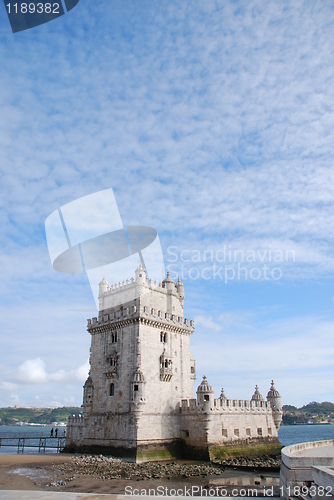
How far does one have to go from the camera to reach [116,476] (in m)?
31.9

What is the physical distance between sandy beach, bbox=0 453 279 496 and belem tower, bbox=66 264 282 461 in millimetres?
3342

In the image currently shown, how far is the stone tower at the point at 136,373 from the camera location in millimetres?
41188

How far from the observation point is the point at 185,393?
156ft

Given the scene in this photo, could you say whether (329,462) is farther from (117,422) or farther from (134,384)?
(117,422)

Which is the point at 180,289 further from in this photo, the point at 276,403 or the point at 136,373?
the point at 276,403

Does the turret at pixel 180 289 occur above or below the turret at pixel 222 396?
above

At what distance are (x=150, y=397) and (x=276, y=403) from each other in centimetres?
2054

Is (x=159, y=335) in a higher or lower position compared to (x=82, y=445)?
higher

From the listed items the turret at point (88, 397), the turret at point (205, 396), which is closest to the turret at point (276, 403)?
the turret at point (205, 396)

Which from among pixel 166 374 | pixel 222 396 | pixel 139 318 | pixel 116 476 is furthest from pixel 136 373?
pixel 222 396

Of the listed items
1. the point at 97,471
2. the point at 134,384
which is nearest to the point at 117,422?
the point at 134,384

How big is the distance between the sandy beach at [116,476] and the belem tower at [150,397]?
3342mm

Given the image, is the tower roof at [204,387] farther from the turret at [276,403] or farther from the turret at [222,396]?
the turret at [276,403]

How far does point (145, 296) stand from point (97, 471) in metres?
19.0
